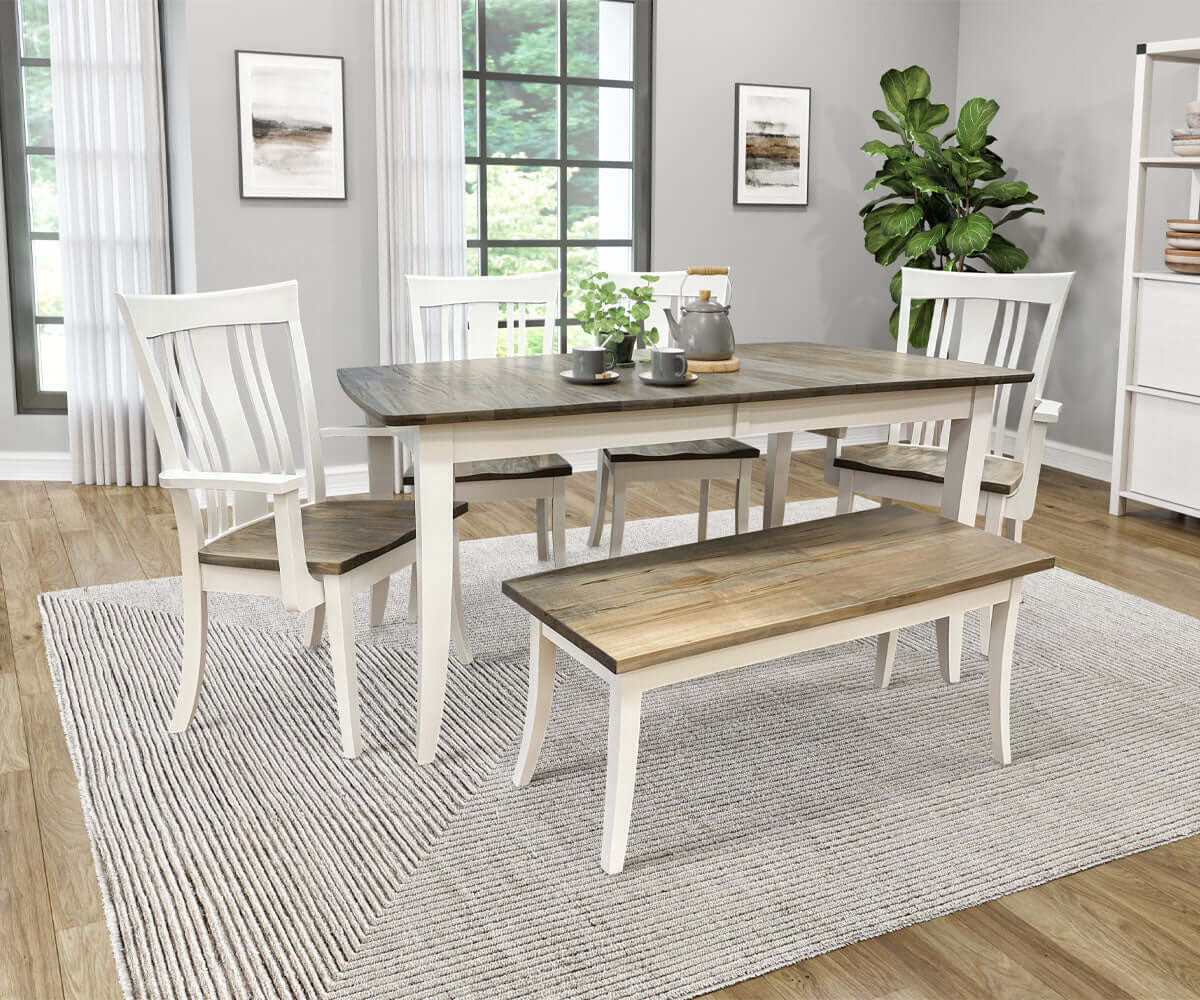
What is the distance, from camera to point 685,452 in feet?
11.2

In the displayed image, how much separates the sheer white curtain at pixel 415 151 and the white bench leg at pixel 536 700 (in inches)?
107

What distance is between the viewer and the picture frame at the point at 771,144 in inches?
213

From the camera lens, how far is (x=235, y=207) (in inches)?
182

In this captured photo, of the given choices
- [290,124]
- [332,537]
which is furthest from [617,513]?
[290,124]

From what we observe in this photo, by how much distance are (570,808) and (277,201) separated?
10.6 ft

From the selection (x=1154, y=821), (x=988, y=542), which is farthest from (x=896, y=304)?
(x=1154, y=821)

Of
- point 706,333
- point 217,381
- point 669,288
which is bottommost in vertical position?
point 217,381

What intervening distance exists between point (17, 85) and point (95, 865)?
155 inches

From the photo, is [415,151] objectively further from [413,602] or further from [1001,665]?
[1001,665]

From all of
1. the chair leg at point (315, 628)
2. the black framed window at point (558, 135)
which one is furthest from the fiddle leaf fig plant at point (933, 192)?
the chair leg at point (315, 628)

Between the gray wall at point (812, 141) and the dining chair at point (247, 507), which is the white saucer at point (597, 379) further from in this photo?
the gray wall at point (812, 141)

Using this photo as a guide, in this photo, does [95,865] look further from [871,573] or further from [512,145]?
[512,145]

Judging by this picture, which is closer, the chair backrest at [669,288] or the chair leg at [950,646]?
the chair leg at [950,646]

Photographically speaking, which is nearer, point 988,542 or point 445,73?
point 988,542
